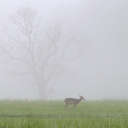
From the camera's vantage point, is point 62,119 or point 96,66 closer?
Result: point 62,119

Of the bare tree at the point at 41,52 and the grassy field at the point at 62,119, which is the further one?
→ the bare tree at the point at 41,52

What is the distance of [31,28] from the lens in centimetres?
4856

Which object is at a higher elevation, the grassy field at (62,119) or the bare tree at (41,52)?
the bare tree at (41,52)

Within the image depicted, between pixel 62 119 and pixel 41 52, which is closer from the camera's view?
pixel 62 119

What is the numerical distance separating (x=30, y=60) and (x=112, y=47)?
2421cm

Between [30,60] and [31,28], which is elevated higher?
[31,28]

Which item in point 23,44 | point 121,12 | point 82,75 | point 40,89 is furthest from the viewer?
point 82,75

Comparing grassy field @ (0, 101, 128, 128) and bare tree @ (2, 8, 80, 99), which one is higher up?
bare tree @ (2, 8, 80, 99)

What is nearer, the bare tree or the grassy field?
the grassy field

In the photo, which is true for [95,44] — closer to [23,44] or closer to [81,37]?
[81,37]

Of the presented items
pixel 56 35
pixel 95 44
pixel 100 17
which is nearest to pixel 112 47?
pixel 95 44

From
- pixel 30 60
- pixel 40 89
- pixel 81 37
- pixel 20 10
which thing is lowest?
pixel 40 89

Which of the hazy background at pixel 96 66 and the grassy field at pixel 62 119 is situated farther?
the hazy background at pixel 96 66

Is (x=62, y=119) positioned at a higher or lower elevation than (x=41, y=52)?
lower
